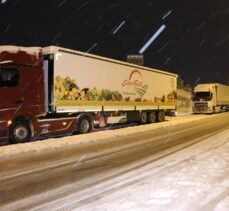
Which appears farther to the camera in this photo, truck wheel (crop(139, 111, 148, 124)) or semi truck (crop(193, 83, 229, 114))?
semi truck (crop(193, 83, 229, 114))

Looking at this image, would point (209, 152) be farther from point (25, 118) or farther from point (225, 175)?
point (25, 118)

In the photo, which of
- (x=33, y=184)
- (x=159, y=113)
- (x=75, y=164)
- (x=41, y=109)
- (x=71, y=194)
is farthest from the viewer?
(x=159, y=113)

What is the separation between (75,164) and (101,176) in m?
1.78

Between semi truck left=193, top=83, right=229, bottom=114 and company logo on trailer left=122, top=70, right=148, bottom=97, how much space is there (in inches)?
674

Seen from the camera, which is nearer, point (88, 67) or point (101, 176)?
Answer: point (101, 176)

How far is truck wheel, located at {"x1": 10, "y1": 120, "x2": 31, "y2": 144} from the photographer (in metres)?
15.2

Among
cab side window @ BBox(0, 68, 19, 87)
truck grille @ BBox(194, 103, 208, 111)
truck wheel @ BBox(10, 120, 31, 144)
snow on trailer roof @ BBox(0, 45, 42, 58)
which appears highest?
snow on trailer roof @ BBox(0, 45, 42, 58)

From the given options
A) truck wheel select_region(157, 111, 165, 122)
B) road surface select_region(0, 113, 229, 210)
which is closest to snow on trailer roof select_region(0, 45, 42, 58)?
road surface select_region(0, 113, 229, 210)

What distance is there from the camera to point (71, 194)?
23.4 ft

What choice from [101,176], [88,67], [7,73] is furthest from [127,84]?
[101,176]

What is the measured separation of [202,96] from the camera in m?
42.6

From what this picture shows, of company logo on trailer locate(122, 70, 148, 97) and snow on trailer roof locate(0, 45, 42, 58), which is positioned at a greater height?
snow on trailer roof locate(0, 45, 42, 58)

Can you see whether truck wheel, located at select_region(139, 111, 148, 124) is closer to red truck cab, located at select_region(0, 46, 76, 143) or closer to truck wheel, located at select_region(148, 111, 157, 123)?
truck wheel, located at select_region(148, 111, 157, 123)

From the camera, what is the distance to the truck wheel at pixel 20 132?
1518 centimetres
